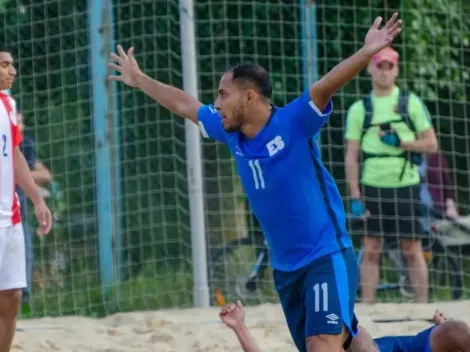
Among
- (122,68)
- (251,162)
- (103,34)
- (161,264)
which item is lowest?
(161,264)

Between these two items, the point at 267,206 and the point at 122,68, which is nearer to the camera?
the point at 267,206

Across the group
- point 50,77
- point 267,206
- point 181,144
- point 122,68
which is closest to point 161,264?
point 181,144

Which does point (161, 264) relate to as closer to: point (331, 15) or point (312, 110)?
point (331, 15)

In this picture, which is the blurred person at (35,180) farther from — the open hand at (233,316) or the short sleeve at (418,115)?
the open hand at (233,316)

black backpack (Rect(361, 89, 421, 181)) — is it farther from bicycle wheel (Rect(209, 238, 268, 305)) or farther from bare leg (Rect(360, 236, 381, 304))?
bicycle wheel (Rect(209, 238, 268, 305))

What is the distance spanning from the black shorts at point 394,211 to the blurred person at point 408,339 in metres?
3.48

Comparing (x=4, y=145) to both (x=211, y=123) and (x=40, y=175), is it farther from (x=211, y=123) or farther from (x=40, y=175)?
(x=40, y=175)

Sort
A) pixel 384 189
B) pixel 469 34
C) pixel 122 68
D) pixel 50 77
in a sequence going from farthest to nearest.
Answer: pixel 469 34 < pixel 50 77 < pixel 384 189 < pixel 122 68

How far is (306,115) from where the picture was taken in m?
5.43

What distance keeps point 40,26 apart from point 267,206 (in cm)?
500

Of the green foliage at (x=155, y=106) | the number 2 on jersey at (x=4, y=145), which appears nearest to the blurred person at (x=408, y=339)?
the number 2 on jersey at (x=4, y=145)

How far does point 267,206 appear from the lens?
5605 millimetres

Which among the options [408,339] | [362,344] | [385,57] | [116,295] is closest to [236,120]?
[362,344]

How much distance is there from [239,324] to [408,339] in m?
0.81
